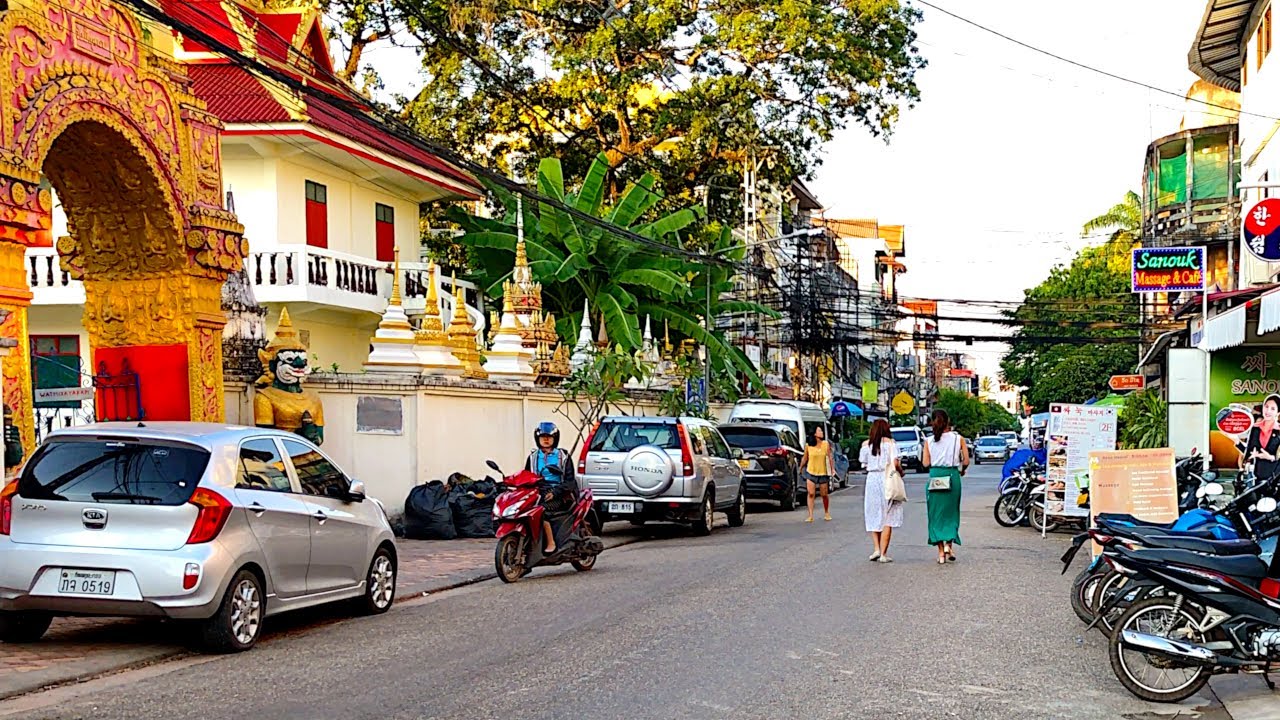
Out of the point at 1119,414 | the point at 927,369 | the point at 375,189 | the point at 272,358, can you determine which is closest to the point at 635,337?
the point at 375,189

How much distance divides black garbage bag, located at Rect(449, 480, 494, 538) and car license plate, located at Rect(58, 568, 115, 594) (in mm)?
10449

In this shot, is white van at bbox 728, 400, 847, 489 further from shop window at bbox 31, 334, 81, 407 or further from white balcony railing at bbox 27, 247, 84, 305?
white balcony railing at bbox 27, 247, 84, 305

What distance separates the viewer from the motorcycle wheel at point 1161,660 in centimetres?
795

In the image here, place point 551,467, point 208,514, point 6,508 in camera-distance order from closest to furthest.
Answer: point 208,514
point 6,508
point 551,467

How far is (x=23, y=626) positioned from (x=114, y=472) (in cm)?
147

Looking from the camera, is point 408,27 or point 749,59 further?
point 408,27

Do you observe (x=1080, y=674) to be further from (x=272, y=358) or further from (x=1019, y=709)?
(x=272, y=358)

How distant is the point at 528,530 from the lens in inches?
558

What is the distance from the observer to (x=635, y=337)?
3125 centimetres

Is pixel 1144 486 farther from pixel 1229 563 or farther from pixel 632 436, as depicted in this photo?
pixel 632 436

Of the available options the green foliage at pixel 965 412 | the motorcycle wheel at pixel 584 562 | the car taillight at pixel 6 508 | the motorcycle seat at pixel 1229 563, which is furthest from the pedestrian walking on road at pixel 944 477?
the green foliage at pixel 965 412

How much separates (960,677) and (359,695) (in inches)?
151

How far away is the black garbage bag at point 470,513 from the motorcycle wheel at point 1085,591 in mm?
10561

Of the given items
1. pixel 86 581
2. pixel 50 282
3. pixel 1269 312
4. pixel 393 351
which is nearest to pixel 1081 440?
pixel 1269 312
